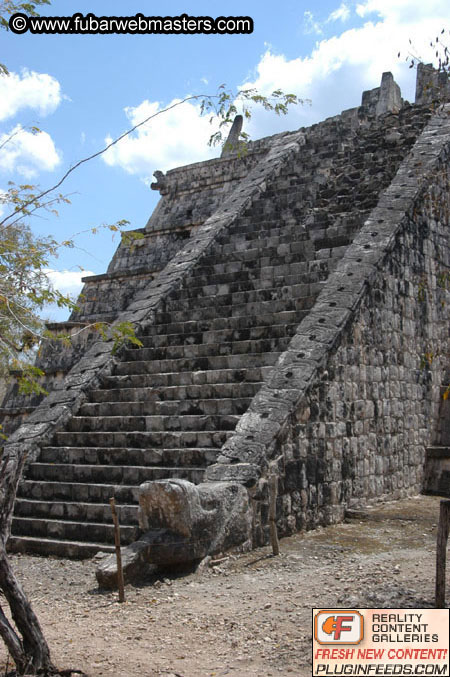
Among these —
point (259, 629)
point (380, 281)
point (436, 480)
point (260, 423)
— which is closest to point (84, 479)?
point (260, 423)

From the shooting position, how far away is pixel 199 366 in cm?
802

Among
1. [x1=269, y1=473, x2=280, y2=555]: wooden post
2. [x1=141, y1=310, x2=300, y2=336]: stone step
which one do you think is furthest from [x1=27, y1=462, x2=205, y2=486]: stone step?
[x1=141, y1=310, x2=300, y2=336]: stone step

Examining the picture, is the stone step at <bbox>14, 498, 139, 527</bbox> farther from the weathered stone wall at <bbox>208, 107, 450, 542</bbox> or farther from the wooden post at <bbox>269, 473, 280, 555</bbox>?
the wooden post at <bbox>269, 473, 280, 555</bbox>

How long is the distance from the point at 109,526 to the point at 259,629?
2.35 metres

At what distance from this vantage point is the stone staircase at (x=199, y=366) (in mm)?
6684

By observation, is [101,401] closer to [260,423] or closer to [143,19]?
[260,423]

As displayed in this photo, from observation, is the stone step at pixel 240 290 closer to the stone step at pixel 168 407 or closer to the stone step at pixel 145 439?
the stone step at pixel 168 407

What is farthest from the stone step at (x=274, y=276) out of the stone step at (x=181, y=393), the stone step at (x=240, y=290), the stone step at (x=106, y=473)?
the stone step at (x=106, y=473)

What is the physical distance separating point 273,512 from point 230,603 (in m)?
1.30

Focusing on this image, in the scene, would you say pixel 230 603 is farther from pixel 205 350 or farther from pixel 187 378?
pixel 205 350

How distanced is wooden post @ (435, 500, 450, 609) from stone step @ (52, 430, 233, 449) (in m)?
2.87

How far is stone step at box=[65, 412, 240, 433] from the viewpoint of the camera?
703 cm

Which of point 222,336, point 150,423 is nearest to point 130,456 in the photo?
point 150,423

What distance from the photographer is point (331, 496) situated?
7.14 m
